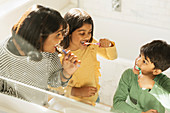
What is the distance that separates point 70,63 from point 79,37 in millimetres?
96

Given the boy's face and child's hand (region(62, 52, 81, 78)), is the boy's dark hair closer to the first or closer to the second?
the boy's face

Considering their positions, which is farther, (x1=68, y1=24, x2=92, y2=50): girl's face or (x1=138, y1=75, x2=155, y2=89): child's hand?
(x1=68, y1=24, x2=92, y2=50): girl's face

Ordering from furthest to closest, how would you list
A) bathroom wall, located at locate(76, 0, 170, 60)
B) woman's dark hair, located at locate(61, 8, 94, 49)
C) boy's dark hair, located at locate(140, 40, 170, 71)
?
bathroom wall, located at locate(76, 0, 170, 60)
woman's dark hair, located at locate(61, 8, 94, 49)
boy's dark hair, located at locate(140, 40, 170, 71)

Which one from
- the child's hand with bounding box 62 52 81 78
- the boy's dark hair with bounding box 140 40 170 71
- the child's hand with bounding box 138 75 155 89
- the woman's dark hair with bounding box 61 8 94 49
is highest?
the woman's dark hair with bounding box 61 8 94 49

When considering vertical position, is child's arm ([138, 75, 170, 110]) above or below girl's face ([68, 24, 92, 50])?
below

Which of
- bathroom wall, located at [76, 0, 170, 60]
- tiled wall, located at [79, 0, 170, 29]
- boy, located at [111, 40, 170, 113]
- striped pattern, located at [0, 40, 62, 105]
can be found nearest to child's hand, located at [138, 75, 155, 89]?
boy, located at [111, 40, 170, 113]

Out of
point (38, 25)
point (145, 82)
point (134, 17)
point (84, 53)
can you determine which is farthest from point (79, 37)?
point (134, 17)

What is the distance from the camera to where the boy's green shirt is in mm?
832

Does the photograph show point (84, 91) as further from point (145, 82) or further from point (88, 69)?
point (145, 82)

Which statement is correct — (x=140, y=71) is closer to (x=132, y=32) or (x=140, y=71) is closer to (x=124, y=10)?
(x=132, y=32)

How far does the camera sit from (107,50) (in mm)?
985

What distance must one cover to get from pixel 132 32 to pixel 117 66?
0.54 meters

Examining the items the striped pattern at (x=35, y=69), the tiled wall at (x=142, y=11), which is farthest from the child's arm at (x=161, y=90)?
the tiled wall at (x=142, y=11)

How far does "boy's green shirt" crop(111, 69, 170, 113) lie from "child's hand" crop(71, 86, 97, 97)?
0.25ft
